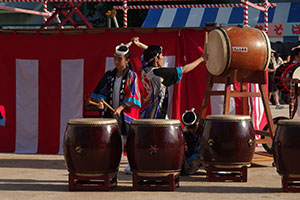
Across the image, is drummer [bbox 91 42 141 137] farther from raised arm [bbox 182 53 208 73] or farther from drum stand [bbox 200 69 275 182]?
drum stand [bbox 200 69 275 182]

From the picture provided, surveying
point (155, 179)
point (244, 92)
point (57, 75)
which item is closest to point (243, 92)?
point (244, 92)

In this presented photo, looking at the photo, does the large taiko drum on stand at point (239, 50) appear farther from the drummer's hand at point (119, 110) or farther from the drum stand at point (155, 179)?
the drum stand at point (155, 179)

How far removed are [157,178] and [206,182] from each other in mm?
716

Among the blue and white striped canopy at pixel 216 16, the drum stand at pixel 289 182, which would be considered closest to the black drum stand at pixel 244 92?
the drum stand at pixel 289 182

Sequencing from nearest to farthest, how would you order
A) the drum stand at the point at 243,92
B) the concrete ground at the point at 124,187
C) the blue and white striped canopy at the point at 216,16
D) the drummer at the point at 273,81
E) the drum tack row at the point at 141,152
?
1. the concrete ground at the point at 124,187
2. the drum tack row at the point at 141,152
3. the drum stand at the point at 243,92
4. the drummer at the point at 273,81
5. the blue and white striped canopy at the point at 216,16

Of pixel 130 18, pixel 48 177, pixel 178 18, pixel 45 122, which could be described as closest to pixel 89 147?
pixel 48 177

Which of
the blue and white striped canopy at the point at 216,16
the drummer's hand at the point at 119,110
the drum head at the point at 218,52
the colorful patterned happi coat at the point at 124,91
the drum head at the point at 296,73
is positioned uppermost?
the blue and white striped canopy at the point at 216,16

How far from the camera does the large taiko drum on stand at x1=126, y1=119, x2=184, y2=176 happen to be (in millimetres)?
5910

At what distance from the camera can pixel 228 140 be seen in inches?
253

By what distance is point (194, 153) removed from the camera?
709cm

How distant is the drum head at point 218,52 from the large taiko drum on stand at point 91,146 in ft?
5.74

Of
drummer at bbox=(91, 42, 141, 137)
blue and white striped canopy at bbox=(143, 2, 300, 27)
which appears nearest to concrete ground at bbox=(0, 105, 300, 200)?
drummer at bbox=(91, 42, 141, 137)

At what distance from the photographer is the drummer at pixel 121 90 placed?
22.6 ft

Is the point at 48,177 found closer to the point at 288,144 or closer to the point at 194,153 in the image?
the point at 194,153
